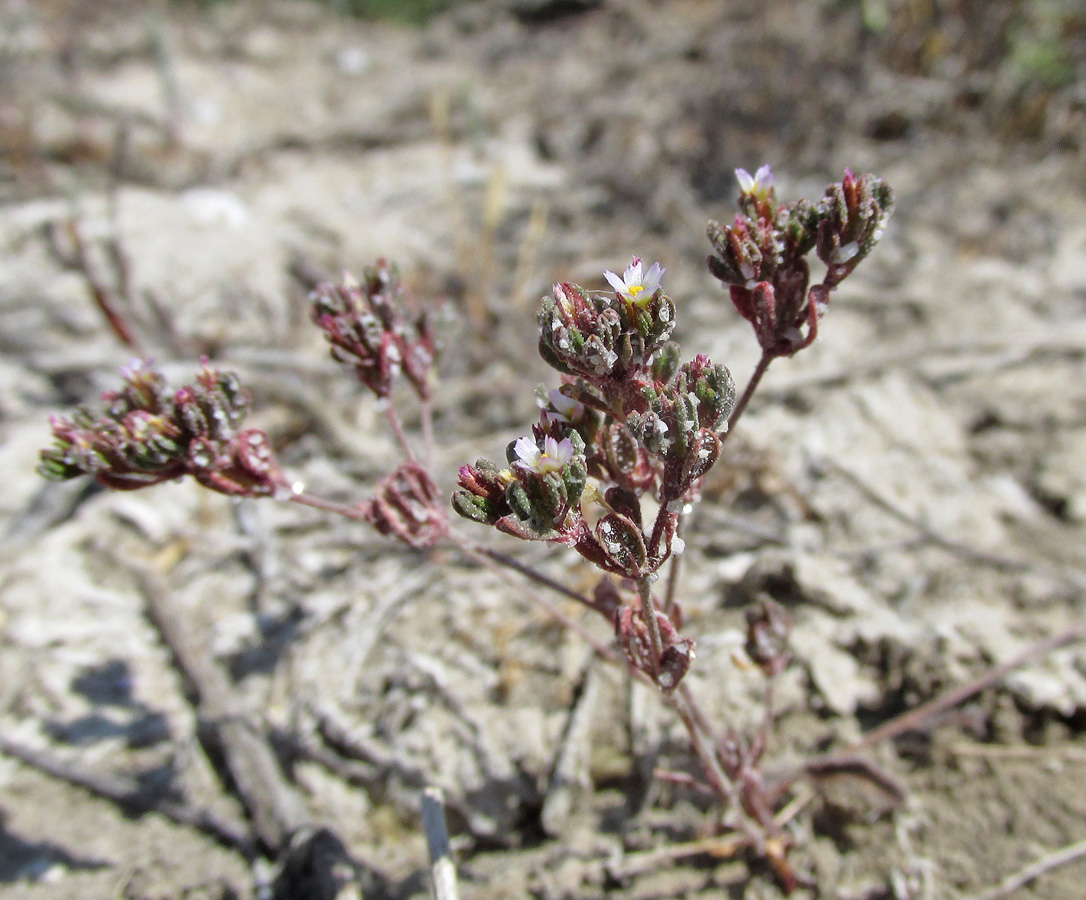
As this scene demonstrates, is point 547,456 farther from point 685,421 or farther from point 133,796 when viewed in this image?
point 133,796

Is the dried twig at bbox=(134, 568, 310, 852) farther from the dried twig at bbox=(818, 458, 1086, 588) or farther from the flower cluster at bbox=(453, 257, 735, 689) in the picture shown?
the dried twig at bbox=(818, 458, 1086, 588)

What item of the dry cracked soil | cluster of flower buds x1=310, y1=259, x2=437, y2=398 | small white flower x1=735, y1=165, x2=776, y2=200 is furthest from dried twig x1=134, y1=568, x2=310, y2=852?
small white flower x1=735, y1=165, x2=776, y2=200

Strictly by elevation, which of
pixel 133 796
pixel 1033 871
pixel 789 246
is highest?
pixel 789 246

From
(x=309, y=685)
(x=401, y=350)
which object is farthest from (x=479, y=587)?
(x=401, y=350)

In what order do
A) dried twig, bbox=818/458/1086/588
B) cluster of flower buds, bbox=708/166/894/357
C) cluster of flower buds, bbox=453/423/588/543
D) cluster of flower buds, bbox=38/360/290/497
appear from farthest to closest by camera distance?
dried twig, bbox=818/458/1086/588, cluster of flower buds, bbox=38/360/290/497, cluster of flower buds, bbox=708/166/894/357, cluster of flower buds, bbox=453/423/588/543

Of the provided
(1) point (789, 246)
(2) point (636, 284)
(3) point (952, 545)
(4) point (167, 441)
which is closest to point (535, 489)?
(2) point (636, 284)

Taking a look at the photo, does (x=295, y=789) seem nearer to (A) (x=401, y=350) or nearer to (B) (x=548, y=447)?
(A) (x=401, y=350)

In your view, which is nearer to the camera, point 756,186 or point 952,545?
point 756,186
